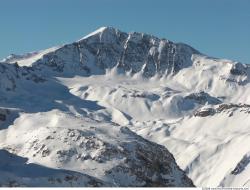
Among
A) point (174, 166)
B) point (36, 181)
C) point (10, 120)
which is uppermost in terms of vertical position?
point (36, 181)

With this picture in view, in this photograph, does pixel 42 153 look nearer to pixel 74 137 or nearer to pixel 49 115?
pixel 74 137

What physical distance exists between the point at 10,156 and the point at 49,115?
149ft

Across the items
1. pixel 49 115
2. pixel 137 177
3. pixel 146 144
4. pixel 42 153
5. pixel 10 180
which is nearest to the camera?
pixel 10 180

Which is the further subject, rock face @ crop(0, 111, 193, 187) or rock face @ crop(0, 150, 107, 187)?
rock face @ crop(0, 111, 193, 187)

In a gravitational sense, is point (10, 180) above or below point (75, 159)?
above

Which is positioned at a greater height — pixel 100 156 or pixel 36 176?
pixel 36 176

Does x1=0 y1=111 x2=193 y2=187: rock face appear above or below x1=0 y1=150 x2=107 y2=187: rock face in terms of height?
below

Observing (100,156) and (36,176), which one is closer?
(36,176)

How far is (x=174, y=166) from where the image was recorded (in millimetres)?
136125

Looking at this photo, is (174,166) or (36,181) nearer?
(36,181)

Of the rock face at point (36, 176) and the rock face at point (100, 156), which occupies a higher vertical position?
the rock face at point (36, 176)

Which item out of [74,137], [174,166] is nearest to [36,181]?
[74,137]

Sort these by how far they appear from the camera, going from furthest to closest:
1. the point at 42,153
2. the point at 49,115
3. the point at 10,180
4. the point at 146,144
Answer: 1. the point at 49,115
2. the point at 146,144
3. the point at 42,153
4. the point at 10,180

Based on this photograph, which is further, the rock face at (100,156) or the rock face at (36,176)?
the rock face at (100,156)
